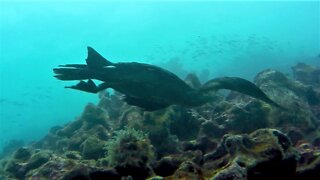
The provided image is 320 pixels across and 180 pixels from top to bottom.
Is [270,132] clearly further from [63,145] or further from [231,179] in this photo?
[63,145]

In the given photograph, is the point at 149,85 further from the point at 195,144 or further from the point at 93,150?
the point at 93,150

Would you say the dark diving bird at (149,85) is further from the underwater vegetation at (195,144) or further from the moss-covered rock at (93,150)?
the moss-covered rock at (93,150)

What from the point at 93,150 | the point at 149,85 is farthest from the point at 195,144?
the point at 93,150

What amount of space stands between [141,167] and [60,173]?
213 cm

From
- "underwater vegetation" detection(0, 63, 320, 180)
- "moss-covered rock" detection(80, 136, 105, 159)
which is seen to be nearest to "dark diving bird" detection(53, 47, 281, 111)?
"underwater vegetation" detection(0, 63, 320, 180)

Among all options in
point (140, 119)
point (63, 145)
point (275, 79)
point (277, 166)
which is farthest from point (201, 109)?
point (277, 166)

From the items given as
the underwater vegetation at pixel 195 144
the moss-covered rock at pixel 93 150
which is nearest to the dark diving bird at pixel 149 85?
the underwater vegetation at pixel 195 144

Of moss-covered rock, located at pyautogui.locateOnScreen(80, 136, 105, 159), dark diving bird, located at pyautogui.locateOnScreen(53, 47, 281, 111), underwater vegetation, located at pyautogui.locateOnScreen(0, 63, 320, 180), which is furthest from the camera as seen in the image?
moss-covered rock, located at pyautogui.locateOnScreen(80, 136, 105, 159)

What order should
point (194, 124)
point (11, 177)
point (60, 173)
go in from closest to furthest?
point (60, 173)
point (11, 177)
point (194, 124)

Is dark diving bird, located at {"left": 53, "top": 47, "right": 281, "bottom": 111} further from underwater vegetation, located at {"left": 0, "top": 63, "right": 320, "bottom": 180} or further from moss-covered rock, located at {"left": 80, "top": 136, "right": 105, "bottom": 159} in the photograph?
moss-covered rock, located at {"left": 80, "top": 136, "right": 105, "bottom": 159}

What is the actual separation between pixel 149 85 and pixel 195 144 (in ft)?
6.00

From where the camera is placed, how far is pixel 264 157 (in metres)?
5.23

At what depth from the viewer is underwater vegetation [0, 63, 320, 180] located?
535 centimetres

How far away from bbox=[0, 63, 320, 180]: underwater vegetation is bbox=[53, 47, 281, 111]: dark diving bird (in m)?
0.62
